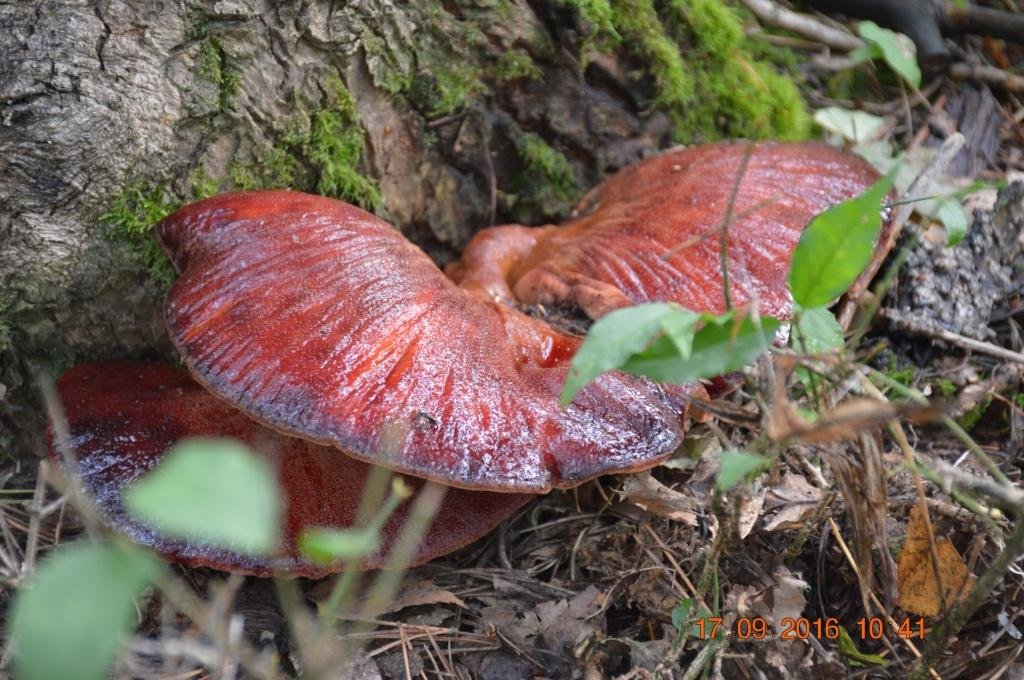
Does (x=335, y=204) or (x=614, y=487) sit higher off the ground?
(x=335, y=204)

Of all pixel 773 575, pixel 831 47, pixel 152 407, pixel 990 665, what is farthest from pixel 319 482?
pixel 831 47

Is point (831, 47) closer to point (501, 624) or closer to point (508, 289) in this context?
point (508, 289)

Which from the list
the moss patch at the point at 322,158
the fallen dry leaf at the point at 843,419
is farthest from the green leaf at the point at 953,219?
the moss patch at the point at 322,158

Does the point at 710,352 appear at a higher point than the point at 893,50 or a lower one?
lower

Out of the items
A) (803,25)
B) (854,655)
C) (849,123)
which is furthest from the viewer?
(803,25)

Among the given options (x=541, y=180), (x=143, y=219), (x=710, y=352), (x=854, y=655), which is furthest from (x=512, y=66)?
(x=854, y=655)

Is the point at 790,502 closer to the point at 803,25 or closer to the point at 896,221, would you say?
the point at 896,221
